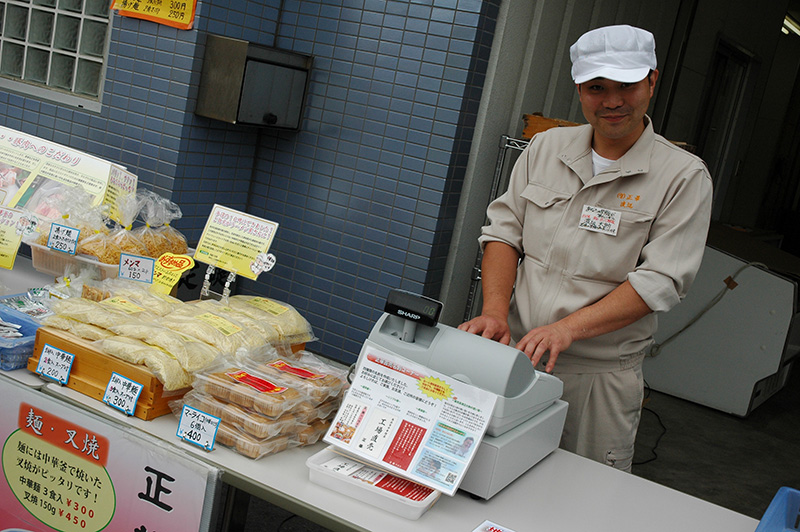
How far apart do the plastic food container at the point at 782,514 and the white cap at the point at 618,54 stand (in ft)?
3.40

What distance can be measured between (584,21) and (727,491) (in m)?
2.69

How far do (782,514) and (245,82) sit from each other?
9.16ft

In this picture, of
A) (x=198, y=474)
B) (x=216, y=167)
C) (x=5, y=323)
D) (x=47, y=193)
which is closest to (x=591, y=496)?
(x=198, y=474)

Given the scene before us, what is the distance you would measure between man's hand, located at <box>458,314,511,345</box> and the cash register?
0.25m

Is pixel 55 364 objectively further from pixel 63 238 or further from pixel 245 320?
pixel 63 238

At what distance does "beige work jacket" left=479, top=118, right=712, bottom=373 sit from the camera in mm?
2043

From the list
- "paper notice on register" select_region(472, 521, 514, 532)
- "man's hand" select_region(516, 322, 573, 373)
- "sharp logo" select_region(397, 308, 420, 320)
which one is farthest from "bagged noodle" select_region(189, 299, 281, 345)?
"paper notice on register" select_region(472, 521, 514, 532)

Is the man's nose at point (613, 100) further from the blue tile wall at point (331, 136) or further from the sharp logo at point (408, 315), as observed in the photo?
the blue tile wall at point (331, 136)

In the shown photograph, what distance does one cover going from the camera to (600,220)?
2121mm

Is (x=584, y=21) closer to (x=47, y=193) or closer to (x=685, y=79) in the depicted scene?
(x=685, y=79)

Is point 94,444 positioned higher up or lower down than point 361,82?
lower down

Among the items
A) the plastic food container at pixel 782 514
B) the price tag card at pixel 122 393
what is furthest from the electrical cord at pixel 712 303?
the price tag card at pixel 122 393

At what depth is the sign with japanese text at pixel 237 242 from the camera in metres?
2.22

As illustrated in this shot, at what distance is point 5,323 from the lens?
6.39 feet
